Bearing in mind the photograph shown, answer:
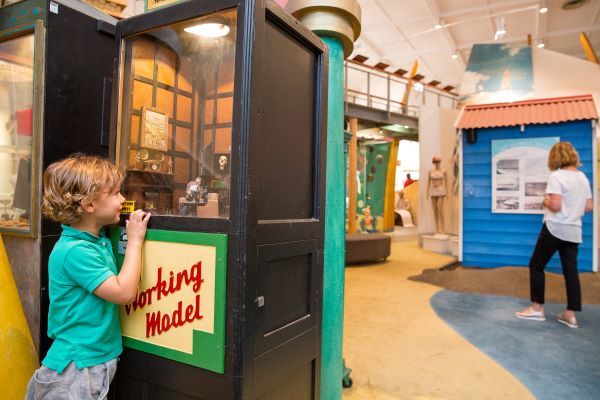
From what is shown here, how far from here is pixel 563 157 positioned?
3256 millimetres

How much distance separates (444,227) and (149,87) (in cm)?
793

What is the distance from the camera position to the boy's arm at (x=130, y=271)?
3.80 feet

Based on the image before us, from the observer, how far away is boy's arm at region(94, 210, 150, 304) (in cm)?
116

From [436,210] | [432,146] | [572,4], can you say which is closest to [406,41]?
[572,4]

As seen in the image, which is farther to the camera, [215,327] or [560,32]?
[560,32]

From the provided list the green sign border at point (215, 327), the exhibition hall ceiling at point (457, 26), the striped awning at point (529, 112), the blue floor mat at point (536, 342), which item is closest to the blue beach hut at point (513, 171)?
the striped awning at point (529, 112)

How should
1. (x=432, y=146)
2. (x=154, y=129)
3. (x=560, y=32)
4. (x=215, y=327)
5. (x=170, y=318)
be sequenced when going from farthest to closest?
(x=560, y=32)
(x=432, y=146)
(x=154, y=129)
(x=170, y=318)
(x=215, y=327)

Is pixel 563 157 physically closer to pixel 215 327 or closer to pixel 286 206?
pixel 286 206

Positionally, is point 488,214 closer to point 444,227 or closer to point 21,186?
point 444,227

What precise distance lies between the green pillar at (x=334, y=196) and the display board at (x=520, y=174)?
4683 mm

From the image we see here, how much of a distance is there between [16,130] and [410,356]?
8.71 ft

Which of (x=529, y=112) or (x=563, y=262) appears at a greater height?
(x=529, y=112)

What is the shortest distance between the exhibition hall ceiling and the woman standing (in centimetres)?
633

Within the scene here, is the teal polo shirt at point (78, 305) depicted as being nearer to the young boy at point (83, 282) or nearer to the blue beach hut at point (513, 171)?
the young boy at point (83, 282)
